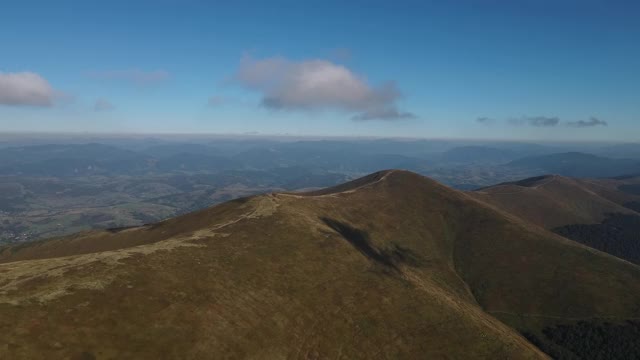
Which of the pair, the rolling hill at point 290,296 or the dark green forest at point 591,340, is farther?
the dark green forest at point 591,340

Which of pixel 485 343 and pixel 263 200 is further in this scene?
pixel 263 200

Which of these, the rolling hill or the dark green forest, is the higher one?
the rolling hill

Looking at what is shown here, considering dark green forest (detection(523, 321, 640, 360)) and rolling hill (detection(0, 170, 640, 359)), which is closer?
rolling hill (detection(0, 170, 640, 359))

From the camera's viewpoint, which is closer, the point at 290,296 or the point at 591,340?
the point at 290,296

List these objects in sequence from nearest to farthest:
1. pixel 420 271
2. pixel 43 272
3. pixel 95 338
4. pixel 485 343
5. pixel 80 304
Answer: pixel 95 338, pixel 80 304, pixel 43 272, pixel 485 343, pixel 420 271

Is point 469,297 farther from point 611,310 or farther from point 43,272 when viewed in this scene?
point 43,272

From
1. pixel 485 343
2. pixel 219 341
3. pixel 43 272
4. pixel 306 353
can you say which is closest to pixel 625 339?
pixel 485 343

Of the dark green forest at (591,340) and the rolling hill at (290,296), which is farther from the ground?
the rolling hill at (290,296)

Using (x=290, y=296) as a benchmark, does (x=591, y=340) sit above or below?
below
